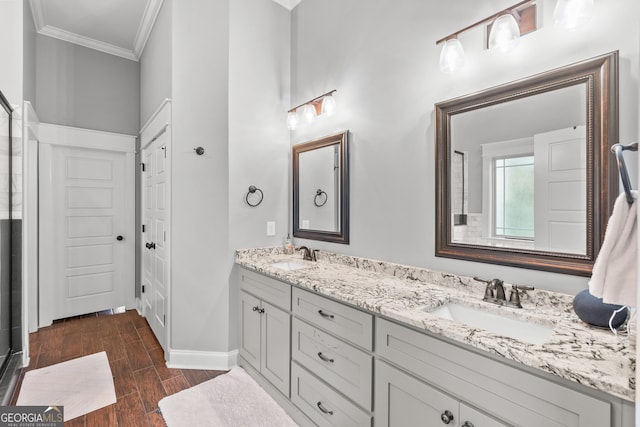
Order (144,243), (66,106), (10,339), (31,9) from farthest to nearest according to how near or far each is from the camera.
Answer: (144,243) < (66,106) < (31,9) < (10,339)

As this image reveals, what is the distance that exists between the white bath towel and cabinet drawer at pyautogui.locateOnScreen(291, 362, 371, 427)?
42.5 inches

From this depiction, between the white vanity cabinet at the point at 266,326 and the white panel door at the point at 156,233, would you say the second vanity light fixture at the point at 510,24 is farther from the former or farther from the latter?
the white panel door at the point at 156,233

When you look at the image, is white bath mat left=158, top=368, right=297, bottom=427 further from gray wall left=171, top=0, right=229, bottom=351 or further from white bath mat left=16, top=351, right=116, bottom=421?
white bath mat left=16, top=351, right=116, bottom=421

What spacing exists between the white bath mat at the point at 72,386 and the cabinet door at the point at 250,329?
904mm

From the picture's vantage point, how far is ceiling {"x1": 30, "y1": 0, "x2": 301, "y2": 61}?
3006 millimetres

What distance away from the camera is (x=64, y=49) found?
11.4 ft

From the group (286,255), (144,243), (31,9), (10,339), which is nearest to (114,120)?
(31,9)

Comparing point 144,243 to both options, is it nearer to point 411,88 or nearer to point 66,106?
point 66,106

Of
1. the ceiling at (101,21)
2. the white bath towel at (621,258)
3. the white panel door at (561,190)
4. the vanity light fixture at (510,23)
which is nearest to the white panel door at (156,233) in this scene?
the ceiling at (101,21)

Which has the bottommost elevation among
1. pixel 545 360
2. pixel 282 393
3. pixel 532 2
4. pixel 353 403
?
pixel 282 393

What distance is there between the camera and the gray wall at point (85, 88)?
11.0 feet

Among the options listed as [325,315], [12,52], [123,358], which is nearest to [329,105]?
[325,315]

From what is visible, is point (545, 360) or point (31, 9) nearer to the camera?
point (545, 360)

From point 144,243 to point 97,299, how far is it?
2.97ft
